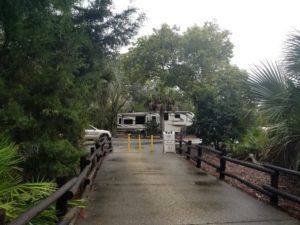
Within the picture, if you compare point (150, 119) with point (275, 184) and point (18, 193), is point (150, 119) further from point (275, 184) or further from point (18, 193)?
point (18, 193)

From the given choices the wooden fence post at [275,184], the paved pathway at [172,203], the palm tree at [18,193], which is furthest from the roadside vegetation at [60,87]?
the paved pathway at [172,203]

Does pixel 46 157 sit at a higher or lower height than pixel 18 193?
higher

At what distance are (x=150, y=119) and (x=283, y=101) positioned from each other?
3480 centimetres

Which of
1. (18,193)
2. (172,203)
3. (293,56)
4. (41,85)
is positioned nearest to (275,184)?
(172,203)

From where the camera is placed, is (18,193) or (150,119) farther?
(150,119)

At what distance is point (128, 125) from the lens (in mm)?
44531

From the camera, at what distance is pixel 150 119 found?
4316cm

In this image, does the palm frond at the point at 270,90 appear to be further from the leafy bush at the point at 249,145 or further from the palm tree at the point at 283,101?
the leafy bush at the point at 249,145

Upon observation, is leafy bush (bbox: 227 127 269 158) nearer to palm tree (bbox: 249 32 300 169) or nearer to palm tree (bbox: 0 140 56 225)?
palm tree (bbox: 249 32 300 169)

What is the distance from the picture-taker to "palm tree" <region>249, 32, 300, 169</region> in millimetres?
7934

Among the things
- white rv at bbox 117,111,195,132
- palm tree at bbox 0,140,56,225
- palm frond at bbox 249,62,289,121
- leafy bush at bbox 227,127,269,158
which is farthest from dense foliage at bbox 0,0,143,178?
white rv at bbox 117,111,195,132

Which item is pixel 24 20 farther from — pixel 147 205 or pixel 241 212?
pixel 241 212

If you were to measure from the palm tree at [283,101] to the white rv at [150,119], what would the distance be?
3300 centimetres

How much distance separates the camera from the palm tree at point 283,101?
7.93m
